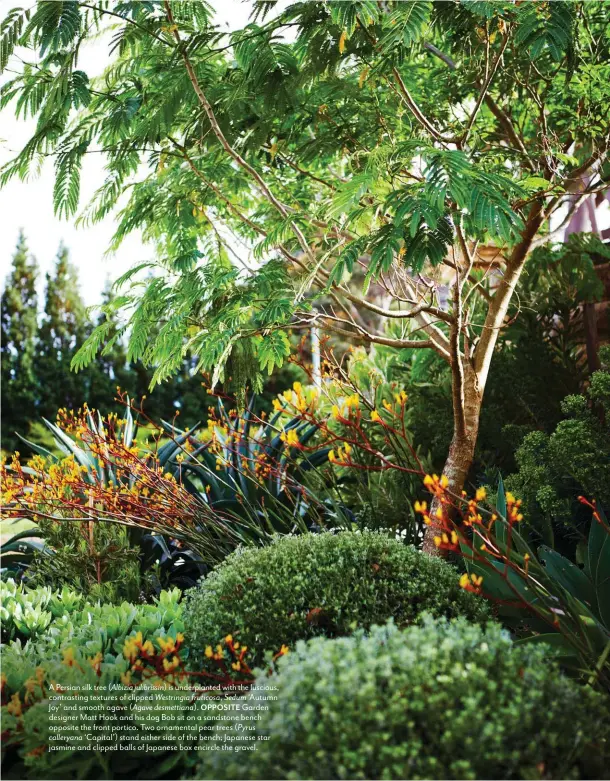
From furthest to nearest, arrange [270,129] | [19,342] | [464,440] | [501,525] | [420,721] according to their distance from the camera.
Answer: [19,342], [464,440], [270,129], [501,525], [420,721]

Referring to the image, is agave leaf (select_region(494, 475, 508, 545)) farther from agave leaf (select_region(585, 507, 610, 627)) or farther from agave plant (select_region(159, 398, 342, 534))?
agave plant (select_region(159, 398, 342, 534))

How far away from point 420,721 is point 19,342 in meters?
9.79

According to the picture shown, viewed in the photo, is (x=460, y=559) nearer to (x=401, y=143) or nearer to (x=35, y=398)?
(x=401, y=143)

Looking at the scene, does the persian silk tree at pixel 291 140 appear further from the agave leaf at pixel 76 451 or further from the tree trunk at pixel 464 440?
the agave leaf at pixel 76 451

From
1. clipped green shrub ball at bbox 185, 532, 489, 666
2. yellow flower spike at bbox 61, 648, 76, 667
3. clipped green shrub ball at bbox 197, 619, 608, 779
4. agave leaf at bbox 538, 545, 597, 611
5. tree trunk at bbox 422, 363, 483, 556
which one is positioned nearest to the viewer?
clipped green shrub ball at bbox 197, 619, 608, 779

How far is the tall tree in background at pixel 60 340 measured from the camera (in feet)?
32.9

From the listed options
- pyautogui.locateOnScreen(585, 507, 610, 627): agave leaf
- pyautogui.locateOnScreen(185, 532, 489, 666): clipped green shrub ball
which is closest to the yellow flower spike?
pyautogui.locateOnScreen(185, 532, 489, 666): clipped green shrub ball

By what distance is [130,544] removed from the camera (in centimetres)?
383

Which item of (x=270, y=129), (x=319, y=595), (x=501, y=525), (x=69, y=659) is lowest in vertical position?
(x=69, y=659)

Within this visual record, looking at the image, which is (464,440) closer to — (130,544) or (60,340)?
(130,544)

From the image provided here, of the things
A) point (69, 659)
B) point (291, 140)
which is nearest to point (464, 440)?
point (291, 140)

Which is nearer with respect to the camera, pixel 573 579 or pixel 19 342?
pixel 573 579

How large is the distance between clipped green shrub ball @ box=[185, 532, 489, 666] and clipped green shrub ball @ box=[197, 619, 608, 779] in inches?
19.0

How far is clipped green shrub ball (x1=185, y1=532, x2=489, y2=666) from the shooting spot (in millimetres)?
2178
